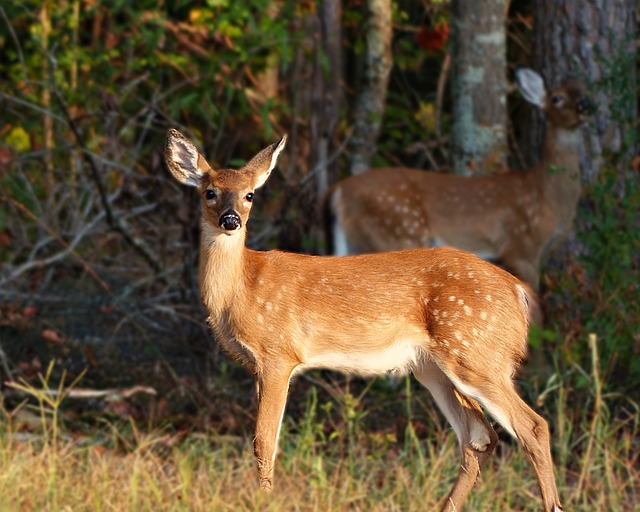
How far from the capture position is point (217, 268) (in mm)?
4723

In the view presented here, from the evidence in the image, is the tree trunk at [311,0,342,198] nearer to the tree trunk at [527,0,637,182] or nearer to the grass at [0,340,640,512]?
the tree trunk at [527,0,637,182]

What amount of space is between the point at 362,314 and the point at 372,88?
6.13m

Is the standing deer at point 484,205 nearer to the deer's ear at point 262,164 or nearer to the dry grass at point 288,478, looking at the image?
the dry grass at point 288,478

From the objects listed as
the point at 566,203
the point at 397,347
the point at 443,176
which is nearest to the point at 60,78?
the point at 443,176

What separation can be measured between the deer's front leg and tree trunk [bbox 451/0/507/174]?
4.83 metres

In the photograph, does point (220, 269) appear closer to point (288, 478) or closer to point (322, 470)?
point (288, 478)

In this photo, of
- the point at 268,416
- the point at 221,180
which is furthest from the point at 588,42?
the point at 268,416

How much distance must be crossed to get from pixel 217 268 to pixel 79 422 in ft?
9.58


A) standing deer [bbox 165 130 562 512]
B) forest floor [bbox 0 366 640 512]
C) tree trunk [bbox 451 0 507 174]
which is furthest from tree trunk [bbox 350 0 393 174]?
standing deer [bbox 165 130 562 512]

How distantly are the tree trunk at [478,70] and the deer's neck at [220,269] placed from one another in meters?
4.57

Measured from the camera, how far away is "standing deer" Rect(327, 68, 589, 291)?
881 centimetres

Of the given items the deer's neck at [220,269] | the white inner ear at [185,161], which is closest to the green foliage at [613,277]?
the deer's neck at [220,269]

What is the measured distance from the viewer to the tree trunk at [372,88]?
34.2ft

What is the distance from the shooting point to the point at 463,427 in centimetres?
495
